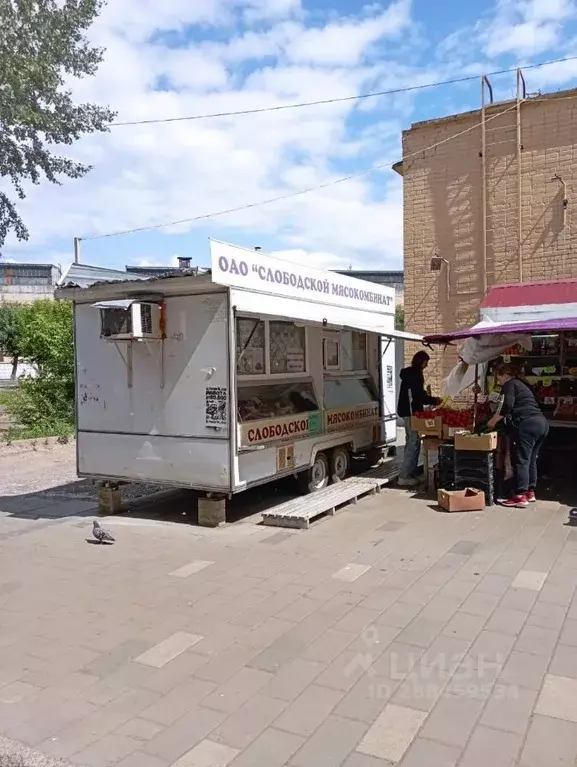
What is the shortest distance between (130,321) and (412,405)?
14.0 ft

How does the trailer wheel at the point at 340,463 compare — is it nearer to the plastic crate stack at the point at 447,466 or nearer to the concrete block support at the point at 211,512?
the plastic crate stack at the point at 447,466

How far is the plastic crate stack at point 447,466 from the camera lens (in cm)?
817

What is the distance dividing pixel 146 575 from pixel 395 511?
10.6ft

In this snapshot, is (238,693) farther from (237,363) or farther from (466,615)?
(237,363)

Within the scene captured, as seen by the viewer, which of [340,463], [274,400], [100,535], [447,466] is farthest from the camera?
[340,463]

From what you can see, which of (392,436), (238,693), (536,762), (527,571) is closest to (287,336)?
(392,436)

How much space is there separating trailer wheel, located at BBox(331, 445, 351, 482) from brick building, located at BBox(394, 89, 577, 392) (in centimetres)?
314

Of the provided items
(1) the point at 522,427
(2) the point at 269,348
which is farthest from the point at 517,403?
(2) the point at 269,348

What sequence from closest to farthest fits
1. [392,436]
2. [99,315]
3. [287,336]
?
[99,315]
[287,336]
[392,436]

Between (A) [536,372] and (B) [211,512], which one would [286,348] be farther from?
(A) [536,372]

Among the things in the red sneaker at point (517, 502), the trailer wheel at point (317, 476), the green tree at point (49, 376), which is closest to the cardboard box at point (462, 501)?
the red sneaker at point (517, 502)

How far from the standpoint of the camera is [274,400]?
810 centimetres

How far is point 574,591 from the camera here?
501cm

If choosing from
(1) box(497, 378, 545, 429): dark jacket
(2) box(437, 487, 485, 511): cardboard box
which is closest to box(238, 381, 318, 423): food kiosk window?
(2) box(437, 487, 485, 511): cardboard box
